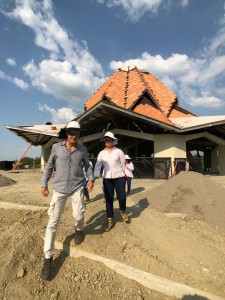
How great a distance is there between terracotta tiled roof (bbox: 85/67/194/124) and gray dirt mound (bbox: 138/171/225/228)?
44.7 ft

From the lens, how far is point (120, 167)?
5.24 metres

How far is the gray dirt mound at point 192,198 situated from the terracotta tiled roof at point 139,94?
44.7ft

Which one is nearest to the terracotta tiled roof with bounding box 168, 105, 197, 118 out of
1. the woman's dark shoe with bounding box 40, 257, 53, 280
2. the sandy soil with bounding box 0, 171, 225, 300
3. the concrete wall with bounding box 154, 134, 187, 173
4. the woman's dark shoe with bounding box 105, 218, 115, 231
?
the concrete wall with bounding box 154, 134, 187, 173

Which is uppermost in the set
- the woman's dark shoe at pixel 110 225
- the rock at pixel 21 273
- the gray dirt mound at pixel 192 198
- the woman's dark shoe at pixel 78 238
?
the gray dirt mound at pixel 192 198

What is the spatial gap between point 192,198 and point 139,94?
58.9ft

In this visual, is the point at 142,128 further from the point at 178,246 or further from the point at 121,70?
the point at 178,246

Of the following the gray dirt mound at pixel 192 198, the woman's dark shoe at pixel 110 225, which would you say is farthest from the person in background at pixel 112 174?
the gray dirt mound at pixel 192 198

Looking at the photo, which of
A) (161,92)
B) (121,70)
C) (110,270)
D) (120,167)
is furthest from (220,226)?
(121,70)

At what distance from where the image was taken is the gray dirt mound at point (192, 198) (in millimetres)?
6574

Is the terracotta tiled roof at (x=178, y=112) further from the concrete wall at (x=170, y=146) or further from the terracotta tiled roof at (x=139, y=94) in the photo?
the concrete wall at (x=170, y=146)

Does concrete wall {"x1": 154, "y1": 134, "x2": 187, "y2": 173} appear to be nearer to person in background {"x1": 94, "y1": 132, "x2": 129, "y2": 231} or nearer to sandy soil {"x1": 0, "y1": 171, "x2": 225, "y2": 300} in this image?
sandy soil {"x1": 0, "y1": 171, "x2": 225, "y2": 300}

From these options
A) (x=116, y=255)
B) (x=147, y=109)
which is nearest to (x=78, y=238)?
(x=116, y=255)

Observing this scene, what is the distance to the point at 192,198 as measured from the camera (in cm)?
733

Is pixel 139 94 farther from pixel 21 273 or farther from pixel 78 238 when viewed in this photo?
pixel 21 273
